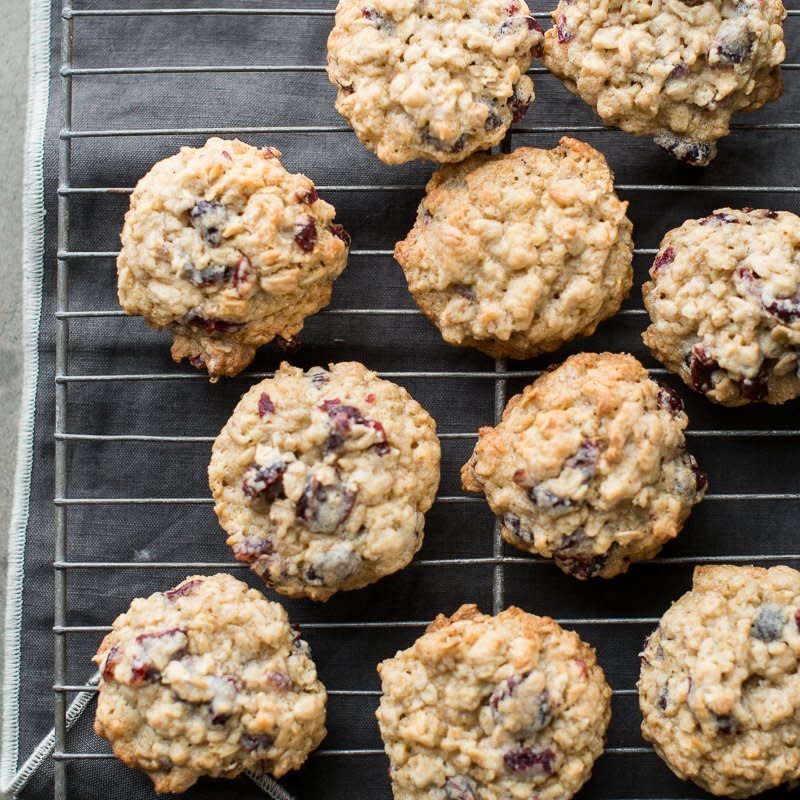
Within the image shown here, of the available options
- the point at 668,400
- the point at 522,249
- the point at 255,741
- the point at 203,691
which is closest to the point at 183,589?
the point at 203,691

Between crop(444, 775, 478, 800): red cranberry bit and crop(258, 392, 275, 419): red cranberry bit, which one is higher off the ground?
crop(258, 392, 275, 419): red cranberry bit

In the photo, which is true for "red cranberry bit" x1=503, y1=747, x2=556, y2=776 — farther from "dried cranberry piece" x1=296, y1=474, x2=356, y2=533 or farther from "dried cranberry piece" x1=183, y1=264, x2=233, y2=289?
"dried cranberry piece" x1=183, y1=264, x2=233, y2=289

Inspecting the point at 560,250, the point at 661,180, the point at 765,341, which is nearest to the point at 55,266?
the point at 560,250

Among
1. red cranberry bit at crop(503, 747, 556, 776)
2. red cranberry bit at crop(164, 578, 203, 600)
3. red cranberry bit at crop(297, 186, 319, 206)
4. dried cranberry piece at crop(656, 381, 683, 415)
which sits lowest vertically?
red cranberry bit at crop(503, 747, 556, 776)

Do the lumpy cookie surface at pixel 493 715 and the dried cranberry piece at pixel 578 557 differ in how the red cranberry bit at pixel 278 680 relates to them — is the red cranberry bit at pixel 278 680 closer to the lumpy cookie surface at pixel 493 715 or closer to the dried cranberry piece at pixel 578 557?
the lumpy cookie surface at pixel 493 715

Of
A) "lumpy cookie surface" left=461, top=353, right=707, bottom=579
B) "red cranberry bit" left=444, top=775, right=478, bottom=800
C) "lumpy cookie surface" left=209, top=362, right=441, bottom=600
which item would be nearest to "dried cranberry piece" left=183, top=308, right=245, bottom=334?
"lumpy cookie surface" left=209, top=362, right=441, bottom=600

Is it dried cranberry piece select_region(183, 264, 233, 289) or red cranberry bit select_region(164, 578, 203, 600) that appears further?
red cranberry bit select_region(164, 578, 203, 600)

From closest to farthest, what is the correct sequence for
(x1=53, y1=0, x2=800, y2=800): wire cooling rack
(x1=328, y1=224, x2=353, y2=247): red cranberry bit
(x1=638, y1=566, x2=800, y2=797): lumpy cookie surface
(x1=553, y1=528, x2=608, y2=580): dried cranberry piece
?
(x1=638, y1=566, x2=800, y2=797): lumpy cookie surface
(x1=553, y1=528, x2=608, y2=580): dried cranberry piece
(x1=328, y1=224, x2=353, y2=247): red cranberry bit
(x1=53, y1=0, x2=800, y2=800): wire cooling rack
